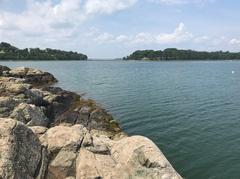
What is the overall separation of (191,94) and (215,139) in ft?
106

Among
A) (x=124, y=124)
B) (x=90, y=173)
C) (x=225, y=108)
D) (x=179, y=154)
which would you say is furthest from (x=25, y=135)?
(x=225, y=108)

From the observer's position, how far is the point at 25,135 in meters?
16.0

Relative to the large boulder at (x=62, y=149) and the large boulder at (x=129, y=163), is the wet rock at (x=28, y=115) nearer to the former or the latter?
the large boulder at (x=62, y=149)

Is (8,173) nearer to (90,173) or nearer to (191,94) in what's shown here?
(90,173)

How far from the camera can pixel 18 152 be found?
599 inches

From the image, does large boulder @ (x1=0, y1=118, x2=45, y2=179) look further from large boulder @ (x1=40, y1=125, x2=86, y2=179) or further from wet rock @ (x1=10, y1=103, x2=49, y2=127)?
wet rock @ (x1=10, y1=103, x2=49, y2=127)

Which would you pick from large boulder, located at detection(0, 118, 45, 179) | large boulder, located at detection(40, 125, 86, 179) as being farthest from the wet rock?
large boulder, located at detection(0, 118, 45, 179)

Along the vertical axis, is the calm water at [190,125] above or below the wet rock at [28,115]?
below

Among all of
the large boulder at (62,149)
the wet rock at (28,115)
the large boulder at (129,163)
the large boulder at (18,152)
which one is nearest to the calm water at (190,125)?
the large boulder at (129,163)

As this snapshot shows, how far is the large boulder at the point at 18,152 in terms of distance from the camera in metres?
14.4

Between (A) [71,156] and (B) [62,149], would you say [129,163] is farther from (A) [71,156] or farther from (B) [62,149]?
(B) [62,149]

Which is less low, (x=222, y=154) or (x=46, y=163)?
(x=46, y=163)

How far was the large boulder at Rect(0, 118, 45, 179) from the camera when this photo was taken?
14367 mm

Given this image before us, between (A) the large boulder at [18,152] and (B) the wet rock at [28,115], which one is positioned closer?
(A) the large boulder at [18,152]
